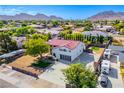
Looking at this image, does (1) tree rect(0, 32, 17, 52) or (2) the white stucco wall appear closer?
(2) the white stucco wall

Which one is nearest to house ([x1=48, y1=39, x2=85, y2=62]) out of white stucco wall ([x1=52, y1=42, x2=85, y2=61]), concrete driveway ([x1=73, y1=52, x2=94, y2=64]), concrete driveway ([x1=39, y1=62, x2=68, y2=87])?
white stucco wall ([x1=52, y1=42, x2=85, y2=61])

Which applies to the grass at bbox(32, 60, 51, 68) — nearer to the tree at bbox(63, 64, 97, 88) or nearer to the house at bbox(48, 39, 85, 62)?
the house at bbox(48, 39, 85, 62)

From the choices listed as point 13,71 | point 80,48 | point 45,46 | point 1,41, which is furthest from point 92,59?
point 1,41

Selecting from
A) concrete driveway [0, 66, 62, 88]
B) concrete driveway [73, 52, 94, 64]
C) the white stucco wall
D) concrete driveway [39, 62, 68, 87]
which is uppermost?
the white stucco wall

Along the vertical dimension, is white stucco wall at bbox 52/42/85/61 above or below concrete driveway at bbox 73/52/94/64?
above

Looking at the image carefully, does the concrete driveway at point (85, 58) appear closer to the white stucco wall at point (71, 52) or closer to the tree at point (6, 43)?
the white stucco wall at point (71, 52)

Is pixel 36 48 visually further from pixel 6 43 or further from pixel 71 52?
pixel 6 43

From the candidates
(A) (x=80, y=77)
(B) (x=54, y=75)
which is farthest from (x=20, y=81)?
(A) (x=80, y=77)

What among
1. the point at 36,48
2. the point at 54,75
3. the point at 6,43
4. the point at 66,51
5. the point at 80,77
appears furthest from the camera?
the point at 6,43
